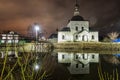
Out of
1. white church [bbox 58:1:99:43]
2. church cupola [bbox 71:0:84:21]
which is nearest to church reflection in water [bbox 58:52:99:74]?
white church [bbox 58:1:99:43]

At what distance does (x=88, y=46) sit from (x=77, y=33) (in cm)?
867

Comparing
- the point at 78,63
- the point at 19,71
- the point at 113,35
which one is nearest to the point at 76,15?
the point at 113,35

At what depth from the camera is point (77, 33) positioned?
7788cm

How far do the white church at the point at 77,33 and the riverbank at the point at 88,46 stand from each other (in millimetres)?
5286

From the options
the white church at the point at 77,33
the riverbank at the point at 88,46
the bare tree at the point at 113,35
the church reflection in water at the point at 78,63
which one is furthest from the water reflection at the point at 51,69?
the bare tree at the point at 113,35

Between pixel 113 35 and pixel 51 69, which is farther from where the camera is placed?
pixel 113 35

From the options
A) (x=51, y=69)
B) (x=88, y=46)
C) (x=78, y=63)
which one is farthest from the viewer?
(x=88, y=46)

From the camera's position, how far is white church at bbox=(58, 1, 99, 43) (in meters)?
77.0

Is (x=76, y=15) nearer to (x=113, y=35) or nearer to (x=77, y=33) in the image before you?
(x=77, y=33)

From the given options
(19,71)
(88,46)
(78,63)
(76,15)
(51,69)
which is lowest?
(78,63)

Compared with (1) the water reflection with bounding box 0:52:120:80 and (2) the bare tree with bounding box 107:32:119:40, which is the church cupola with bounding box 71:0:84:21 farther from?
(1) the water reflection with bounding box 0:52:120:80

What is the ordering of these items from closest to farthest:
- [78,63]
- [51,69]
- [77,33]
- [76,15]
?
[51,69] → [78,63] → [77,33] → [76,15]

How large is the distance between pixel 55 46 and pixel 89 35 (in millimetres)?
14512

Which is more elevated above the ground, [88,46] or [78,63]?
[88,46]
